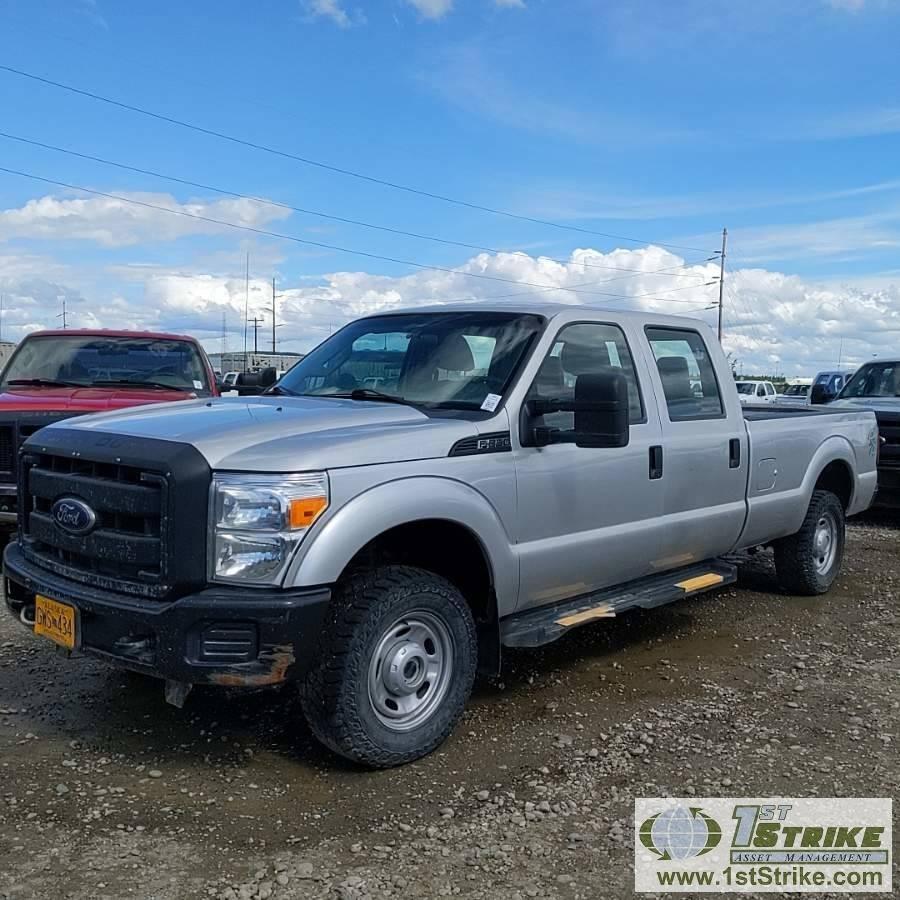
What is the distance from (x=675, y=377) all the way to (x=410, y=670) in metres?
2.48

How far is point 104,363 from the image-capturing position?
8586 mm

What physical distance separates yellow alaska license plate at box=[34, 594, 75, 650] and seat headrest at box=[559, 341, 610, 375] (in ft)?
8.30

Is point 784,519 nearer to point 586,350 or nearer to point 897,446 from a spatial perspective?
point 586,350

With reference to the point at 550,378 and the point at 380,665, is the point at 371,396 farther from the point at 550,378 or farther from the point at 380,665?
the point at 380,665

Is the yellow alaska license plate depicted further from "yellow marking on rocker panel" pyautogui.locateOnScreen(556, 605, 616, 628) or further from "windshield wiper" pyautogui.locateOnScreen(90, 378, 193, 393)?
"windshield wiper" pyautogui.locateOnScreen(90, 378, 193, 393)

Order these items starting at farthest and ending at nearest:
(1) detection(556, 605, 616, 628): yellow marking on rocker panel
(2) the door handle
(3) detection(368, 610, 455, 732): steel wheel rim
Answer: (2) the door handle, (1) detection(556, 605, 616, 628): yellow marking on rocker panel, (3) detection(368, 610, 455, 732): steel wheel rim

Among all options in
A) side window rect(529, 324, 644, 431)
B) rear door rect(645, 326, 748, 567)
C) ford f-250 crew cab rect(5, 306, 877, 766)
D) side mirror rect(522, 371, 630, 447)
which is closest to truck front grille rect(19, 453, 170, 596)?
ford f-250 crew cab rect(5, 306, 877, 766)

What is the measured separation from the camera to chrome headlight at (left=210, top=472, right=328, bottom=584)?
3.44m

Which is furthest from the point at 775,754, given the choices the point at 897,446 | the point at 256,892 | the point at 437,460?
the point at 897,446

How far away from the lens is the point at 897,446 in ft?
33.4

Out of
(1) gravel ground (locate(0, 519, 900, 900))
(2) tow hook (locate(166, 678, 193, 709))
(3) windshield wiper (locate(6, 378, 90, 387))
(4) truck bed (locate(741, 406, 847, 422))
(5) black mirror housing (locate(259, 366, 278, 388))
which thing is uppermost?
(5) black mirror housing (locate(259, 366, 278, 388))

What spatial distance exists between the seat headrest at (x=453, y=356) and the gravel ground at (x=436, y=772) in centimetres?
166

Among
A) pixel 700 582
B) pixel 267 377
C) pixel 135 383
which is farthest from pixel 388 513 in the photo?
pixel 135 383

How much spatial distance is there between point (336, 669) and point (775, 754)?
196 centimetres
